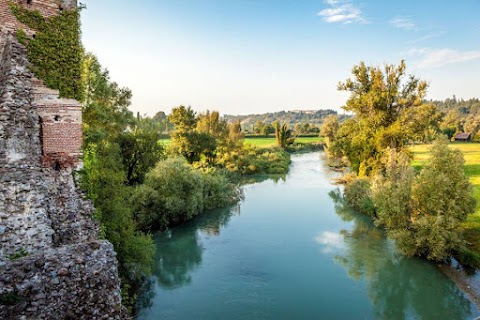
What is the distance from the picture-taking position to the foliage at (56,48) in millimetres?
8094

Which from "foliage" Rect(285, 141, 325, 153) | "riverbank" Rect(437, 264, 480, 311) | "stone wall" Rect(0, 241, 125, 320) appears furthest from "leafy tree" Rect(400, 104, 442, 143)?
"foliage" Rect(285, 141, 325, 153)

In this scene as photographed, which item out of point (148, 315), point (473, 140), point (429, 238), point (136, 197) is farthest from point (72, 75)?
point (473, 140)

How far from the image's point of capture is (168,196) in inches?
942

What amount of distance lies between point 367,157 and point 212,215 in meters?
15.9

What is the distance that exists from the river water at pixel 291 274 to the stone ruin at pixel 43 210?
290 inches

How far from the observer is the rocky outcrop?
6.00 meters

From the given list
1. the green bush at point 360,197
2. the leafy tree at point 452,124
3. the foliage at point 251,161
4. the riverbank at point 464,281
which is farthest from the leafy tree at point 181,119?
the leafy tree at point 452,124

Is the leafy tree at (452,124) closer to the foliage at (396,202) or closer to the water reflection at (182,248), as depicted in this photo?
the foliage at (396,202)

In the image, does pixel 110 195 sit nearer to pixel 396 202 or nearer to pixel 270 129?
pixel 396 202

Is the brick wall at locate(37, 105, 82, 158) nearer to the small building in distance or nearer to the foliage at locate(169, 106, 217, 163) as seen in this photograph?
the foliage at locate(169, 106, 217, 163)

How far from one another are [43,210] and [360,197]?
1032 inches

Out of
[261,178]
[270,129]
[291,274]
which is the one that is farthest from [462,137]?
[291,274]

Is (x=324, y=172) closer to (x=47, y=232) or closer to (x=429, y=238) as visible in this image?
(x=429, y=238)

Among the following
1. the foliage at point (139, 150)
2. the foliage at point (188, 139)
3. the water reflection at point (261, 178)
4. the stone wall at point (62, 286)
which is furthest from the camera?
the water reflection at point (261, 178)
